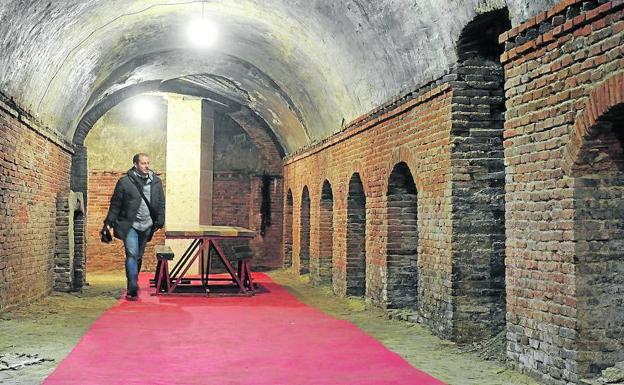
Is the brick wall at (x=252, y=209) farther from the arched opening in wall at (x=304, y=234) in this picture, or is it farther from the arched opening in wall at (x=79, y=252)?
the arched opening in wall at (x=79, y=252)

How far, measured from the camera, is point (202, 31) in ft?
42.2

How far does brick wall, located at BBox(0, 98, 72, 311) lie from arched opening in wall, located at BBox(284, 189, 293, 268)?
6884mm

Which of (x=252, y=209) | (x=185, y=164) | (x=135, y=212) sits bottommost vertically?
(x=135, y=212)

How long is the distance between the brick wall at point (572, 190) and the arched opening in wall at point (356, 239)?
6248mm

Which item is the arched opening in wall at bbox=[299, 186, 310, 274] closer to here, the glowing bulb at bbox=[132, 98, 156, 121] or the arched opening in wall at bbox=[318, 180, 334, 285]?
the arched opening in wall at bbox=[318, 180, 334, 285]

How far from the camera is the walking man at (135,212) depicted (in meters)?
11.4

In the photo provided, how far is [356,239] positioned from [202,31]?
13.9 feet

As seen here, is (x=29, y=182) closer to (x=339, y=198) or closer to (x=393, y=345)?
(x=339, y=198)

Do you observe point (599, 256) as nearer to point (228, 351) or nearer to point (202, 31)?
point (228, 351)

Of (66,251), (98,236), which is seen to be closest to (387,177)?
(66,251)

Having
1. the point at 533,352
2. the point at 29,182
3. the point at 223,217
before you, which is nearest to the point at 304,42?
the point at 29,182

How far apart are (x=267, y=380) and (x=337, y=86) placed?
6.89 metres

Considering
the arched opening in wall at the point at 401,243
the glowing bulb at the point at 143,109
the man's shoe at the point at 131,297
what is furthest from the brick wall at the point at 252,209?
the arched opening in wall at the point at 401,243

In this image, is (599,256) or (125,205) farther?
(125,205)
